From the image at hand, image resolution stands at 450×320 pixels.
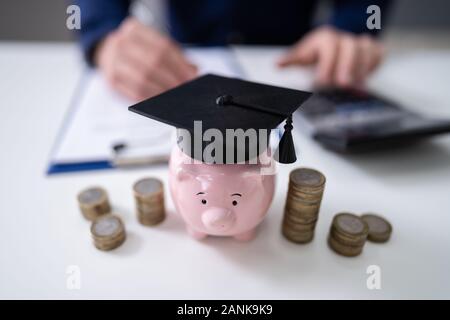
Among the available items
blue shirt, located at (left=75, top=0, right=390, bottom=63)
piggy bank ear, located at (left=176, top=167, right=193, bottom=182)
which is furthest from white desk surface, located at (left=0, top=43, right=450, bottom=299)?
blue shirt, located at (left=75, top=0, right=390, bottom=63)

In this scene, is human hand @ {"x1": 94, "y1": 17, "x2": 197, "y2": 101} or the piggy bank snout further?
human hand @ {"x1": 94, "y1": 17, "x2": 197, "y2": 101}

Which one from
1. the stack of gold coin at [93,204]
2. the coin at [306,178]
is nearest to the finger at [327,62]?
the coin at [306,178]

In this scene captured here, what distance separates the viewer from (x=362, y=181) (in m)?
0.54

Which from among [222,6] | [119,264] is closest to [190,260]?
[119,264]

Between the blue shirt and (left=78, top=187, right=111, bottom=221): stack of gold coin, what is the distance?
678mm

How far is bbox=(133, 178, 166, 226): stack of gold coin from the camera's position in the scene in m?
0.44

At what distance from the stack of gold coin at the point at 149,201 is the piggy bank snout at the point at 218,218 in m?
0.10

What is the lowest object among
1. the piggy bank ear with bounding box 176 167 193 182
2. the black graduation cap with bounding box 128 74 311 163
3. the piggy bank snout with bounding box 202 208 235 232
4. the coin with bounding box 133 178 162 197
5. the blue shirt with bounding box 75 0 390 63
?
the coin with bounding box 133 178 162 197

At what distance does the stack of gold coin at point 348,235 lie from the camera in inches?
15.7

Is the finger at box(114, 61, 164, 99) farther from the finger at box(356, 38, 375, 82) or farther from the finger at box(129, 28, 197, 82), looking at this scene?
the finger at box(356, 38, 375, 82)

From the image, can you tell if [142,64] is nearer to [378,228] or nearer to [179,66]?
[179,66]

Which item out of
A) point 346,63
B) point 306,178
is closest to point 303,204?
point 306,178

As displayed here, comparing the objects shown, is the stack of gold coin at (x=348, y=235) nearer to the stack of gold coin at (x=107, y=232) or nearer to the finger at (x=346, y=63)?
the stack of gold coin at (x=107, y=232)

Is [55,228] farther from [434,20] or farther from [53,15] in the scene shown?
[434,20]
